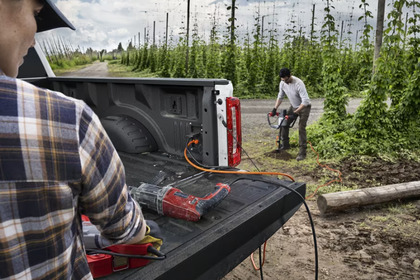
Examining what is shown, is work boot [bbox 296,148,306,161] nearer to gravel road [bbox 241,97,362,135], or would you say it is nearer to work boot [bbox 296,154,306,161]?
work boot [bbox 296,154,306,161]

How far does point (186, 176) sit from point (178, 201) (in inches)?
29.9

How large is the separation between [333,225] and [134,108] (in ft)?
9.00

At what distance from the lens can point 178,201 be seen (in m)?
2.04

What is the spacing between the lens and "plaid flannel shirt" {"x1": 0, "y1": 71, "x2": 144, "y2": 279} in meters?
0.82

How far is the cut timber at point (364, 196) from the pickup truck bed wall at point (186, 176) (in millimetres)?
2036

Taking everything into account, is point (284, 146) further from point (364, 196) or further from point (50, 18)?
point (50, 18)

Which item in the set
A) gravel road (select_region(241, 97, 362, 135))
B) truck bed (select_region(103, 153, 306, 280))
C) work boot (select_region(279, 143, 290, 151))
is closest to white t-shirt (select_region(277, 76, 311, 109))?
work boot (select_region(279, 143, 290, 151))

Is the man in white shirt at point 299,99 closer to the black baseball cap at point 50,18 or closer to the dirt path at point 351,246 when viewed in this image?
the dirt path at point 351,246

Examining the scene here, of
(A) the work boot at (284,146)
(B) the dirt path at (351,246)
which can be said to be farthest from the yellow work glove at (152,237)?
(A) the work boot at (284,146)

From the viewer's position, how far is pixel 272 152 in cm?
747

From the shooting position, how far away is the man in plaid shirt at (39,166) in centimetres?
82

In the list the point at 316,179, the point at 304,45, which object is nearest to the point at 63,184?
the point at 316,179

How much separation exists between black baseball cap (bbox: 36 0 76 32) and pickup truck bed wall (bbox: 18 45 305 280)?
1.02 metres

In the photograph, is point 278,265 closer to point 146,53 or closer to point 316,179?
point 316,179
